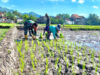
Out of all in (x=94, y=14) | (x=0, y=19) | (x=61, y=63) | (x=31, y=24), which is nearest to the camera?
(x=61, y=63)

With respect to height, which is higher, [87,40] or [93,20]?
[93,20]

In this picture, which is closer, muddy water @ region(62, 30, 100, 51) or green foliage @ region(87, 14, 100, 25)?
muddy water @ region(62, 30, 100, 51)

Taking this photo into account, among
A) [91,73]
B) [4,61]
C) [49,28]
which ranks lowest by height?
[91,73]

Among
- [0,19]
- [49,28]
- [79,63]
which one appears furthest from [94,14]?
[79,63]

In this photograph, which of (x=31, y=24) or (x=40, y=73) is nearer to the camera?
(x=40, y=73)

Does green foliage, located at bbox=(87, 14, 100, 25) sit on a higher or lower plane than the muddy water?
higher

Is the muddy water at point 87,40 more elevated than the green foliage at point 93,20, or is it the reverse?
the green foliage at point 93,20

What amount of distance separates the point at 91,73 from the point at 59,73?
821mm

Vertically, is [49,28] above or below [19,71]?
above

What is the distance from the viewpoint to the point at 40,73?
3.83 metres

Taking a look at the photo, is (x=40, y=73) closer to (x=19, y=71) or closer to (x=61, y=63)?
(x=19, y=71)

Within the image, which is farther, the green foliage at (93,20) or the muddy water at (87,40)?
the green foliage at (93,20)

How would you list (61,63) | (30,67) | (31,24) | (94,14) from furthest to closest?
(94,14)
(31,24)
(61,63)
(30,67)

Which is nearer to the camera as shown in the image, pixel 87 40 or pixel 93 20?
pixel 87 40
